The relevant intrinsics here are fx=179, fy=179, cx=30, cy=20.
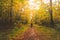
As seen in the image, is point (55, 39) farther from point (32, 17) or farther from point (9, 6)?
point (9, 6)

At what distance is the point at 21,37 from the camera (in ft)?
10.8

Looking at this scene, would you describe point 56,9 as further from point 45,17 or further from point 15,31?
point 15,31

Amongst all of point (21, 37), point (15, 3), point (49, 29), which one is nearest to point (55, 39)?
point (49, 29)

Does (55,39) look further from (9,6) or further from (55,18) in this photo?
(9,6)

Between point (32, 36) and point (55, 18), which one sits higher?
point (55, 18)

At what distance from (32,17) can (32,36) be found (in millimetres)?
353

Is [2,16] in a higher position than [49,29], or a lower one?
higher

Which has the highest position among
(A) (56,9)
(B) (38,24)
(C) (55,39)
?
(A) (56,9)

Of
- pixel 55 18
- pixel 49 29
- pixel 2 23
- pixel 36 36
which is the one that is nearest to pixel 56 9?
pixel 55 18

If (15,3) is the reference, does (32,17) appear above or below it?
below

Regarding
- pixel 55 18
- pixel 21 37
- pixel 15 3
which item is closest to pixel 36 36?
pixel 21 37

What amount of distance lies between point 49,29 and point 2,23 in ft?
2.91

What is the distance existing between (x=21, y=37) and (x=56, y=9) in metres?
0.84

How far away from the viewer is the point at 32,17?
11.0 ft
